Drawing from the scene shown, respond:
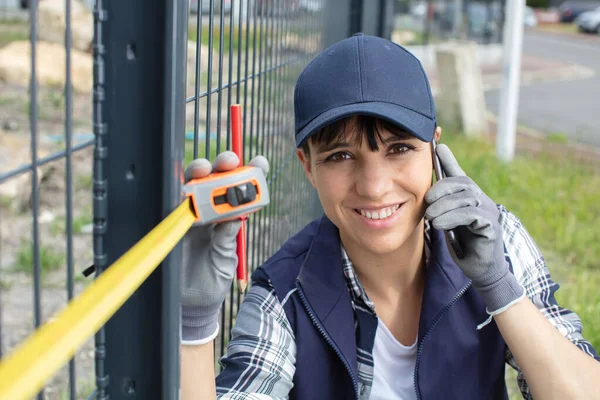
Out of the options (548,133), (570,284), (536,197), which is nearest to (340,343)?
(570,284)

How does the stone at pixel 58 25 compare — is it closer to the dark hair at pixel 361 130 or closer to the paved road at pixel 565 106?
the paved road at pixel 565 106

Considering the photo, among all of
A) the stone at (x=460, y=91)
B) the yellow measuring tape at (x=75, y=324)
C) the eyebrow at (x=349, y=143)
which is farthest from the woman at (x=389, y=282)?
the stone at (x=460, y=91)

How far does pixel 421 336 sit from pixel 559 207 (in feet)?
14.8

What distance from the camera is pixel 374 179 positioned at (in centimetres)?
182

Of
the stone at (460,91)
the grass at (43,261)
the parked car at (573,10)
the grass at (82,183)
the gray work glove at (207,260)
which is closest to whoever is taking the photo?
the gray work glove at (207,260)

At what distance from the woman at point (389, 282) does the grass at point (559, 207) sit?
200 cm

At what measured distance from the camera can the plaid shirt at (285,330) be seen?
1.80 metres

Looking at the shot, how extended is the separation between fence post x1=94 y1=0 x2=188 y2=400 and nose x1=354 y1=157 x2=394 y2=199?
66 centimetres

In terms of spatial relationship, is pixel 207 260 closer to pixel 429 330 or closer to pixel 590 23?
pixel 429 330

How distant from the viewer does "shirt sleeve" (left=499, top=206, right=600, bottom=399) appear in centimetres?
192

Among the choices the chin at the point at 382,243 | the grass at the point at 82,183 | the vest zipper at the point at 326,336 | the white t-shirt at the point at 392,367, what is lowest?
the grass at the point at 82,183

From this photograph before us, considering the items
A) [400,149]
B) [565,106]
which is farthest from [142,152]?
[565,106]

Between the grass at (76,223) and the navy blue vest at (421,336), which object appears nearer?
the navy blue vest at (421,336)

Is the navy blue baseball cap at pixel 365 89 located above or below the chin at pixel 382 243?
above
